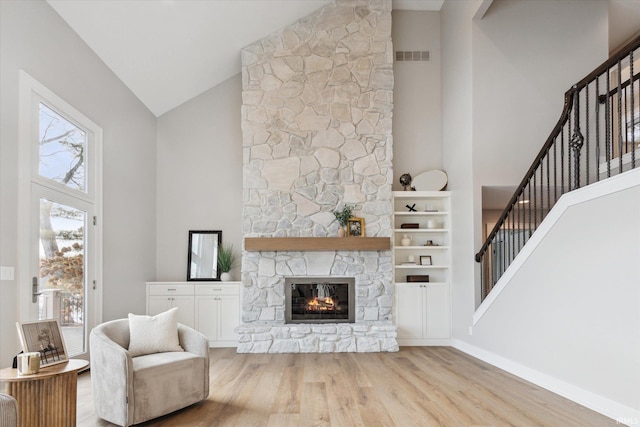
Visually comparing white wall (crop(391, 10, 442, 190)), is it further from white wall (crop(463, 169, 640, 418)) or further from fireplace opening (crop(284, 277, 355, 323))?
white wall (crop(463, 169, 640, 418))

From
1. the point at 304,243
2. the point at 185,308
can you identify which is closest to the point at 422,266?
the point at 304,243

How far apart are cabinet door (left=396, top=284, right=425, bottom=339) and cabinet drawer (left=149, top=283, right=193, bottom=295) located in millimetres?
3030

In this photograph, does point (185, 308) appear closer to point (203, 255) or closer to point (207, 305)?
point (207, 305)

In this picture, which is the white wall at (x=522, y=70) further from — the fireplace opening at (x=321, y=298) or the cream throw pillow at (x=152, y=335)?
the cream throw pillow at (x=152, y=335)

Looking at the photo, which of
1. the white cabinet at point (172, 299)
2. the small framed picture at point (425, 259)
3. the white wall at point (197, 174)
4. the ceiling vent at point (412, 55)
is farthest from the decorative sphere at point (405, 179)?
the white cabinet at point (172, 299)

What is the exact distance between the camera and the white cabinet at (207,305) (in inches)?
277

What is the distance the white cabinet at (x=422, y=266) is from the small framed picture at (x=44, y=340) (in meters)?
4.74

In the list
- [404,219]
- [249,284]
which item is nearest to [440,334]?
[404,219]

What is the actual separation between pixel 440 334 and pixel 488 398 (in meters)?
2.90

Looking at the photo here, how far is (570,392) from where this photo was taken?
4.14 metres

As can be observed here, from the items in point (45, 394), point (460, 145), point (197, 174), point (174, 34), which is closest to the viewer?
point (45, 394)

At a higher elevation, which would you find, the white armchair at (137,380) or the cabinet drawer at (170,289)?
the cabinet drawer at (170,289)

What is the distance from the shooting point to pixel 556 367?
14.3ft

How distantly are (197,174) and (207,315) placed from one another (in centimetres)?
219
